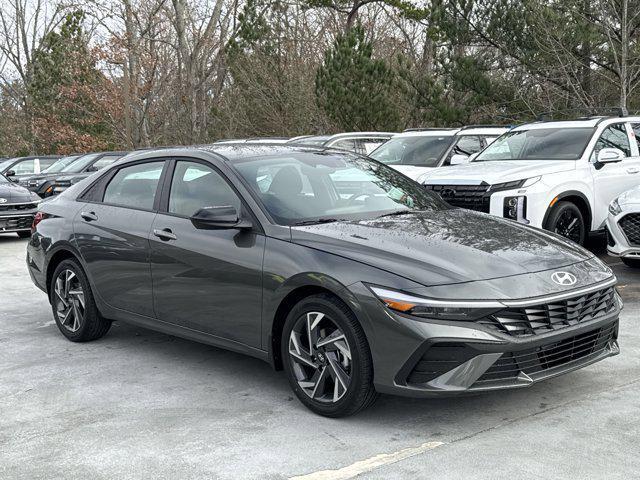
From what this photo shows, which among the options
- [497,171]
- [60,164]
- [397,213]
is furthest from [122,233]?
[60,164]

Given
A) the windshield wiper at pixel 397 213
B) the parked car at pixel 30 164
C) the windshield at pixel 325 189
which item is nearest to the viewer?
the windshield at pixel 325 189

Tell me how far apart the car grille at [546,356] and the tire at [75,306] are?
11.1 ft

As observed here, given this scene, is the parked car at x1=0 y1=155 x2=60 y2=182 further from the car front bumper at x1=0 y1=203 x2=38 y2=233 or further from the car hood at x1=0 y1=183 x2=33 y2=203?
the car front bumper at x1=0 y1=203 x2=38 y2=233

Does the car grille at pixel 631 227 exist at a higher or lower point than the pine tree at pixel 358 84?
lower

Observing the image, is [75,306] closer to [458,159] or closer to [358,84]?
[458,159]

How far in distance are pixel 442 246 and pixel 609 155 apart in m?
5.64

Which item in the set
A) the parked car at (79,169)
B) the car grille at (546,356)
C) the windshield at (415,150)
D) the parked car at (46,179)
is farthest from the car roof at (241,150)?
the parked car at (46,179)

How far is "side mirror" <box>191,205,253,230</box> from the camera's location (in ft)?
16.5

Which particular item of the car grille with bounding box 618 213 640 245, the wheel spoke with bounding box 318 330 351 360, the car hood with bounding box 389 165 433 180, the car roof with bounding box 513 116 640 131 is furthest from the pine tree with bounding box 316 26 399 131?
the wheel spoke with bounding box 318 330 351 360

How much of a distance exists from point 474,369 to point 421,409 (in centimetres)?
64

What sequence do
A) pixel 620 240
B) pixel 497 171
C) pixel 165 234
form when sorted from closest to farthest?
pixel 165 234 → pixel 620 240 → pixel 497 171

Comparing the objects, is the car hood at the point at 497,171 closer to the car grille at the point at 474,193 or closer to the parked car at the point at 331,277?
the car grille at the point at 474,193

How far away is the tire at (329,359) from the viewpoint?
438cm

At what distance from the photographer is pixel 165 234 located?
18.5ft
